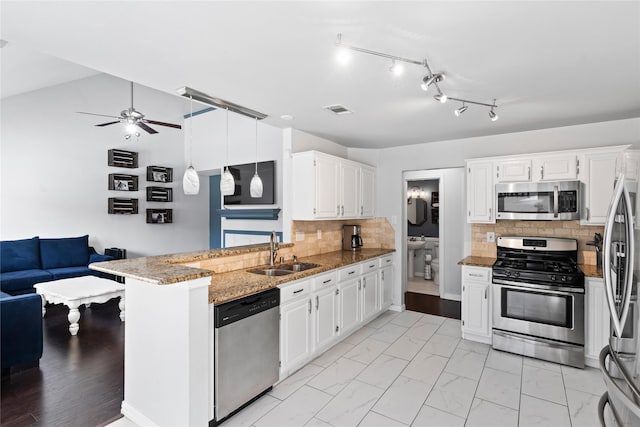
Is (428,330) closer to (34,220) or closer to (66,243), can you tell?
(66,243)

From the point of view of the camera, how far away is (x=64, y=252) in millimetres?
5266

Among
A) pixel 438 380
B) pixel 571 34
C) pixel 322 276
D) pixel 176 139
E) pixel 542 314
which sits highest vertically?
pixel 176 139

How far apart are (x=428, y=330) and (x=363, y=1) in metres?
3.69

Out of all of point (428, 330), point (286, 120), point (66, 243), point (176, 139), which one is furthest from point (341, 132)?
point (66, 243)

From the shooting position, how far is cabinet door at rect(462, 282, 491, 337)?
11.9 ft

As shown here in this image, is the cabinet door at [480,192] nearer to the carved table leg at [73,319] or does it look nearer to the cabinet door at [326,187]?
the cabinet door at [326,187]

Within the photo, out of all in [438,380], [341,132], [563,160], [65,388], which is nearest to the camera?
[65,388]

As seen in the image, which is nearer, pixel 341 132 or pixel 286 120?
pixel 286 120

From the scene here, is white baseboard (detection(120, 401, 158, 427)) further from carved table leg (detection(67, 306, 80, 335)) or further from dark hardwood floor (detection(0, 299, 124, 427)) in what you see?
carved table leg (detection(67, 306, 80, 335))

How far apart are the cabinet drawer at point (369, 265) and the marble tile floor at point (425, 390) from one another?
2.76 feet

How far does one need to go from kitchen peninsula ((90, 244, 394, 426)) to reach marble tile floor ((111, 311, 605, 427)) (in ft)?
1.00

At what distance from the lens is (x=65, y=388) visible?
2.65 metres

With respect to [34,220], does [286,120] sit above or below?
above

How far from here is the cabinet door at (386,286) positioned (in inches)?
175
